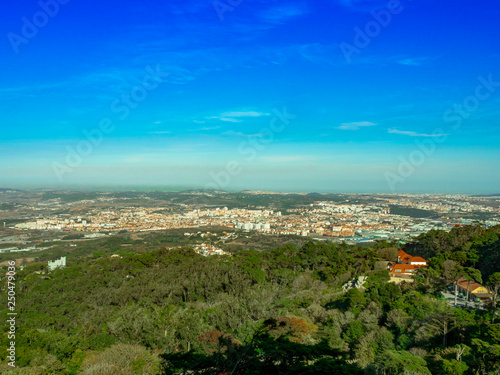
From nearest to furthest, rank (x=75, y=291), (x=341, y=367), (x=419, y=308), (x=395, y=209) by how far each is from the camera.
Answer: (x=341, y=367) < (x=419, y=308) < (x=75, y=291) < (x=395, y=209)

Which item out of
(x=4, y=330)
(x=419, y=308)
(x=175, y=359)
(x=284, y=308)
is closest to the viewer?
(x=175, y=359)

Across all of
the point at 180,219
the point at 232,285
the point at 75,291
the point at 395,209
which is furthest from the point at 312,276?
the point at 395,209

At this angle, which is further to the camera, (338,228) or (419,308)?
(338,228)

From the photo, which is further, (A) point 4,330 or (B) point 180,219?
(B) point 180,219

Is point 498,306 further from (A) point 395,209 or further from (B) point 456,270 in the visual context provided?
(A) point 395,209

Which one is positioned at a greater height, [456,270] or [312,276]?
[456,270]

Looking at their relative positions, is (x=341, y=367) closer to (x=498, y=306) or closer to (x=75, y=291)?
(x=498, y=306)

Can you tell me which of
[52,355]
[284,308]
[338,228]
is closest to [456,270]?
[284,308]

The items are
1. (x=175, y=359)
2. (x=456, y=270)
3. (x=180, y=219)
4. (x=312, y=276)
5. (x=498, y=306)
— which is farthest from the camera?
(x=180, y=219)

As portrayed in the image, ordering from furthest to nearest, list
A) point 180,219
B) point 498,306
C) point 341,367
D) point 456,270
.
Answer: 1. point 180,219
2. point 456,270
3. point 498,306
4. point 341,367
